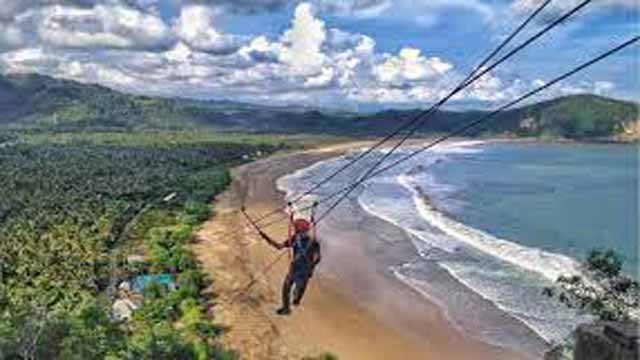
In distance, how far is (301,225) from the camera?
55.6ft

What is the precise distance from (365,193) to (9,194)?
35381 mm

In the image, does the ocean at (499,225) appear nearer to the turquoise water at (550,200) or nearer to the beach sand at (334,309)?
the turquoise water at (550,200)

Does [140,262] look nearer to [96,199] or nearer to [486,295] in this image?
[486,295]

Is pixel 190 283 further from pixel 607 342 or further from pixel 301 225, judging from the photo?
pixel 607 342

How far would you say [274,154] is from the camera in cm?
16950

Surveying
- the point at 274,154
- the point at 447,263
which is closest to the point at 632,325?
the point at 447,263

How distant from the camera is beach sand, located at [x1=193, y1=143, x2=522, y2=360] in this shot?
37406 mm

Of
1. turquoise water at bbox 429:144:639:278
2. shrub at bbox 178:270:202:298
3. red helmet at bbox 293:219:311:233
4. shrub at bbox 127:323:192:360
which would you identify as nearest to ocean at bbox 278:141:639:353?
turquoise water at bbox 429:144:639:278

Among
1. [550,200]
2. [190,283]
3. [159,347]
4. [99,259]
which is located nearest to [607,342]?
[159,347]

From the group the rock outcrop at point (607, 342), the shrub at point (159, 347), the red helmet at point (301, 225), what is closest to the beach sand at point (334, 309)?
the shrub at point (159, 347)

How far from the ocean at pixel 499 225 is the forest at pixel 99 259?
11.9 metres

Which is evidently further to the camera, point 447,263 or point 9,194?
point 9,194

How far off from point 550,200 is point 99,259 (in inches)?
2192

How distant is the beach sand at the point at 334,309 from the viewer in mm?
37406
